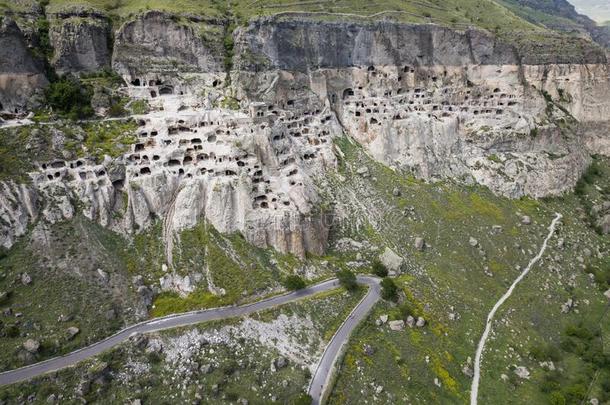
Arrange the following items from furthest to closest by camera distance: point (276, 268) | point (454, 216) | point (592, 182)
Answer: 1. point (592, 182)
2. point (454, 216)
3. point (276, 268)

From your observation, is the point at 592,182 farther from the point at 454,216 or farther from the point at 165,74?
the point at 165,74

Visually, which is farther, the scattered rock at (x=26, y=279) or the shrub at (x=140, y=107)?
the shrub at (x=140, y=107)

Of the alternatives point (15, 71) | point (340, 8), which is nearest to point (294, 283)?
point (15, 71)

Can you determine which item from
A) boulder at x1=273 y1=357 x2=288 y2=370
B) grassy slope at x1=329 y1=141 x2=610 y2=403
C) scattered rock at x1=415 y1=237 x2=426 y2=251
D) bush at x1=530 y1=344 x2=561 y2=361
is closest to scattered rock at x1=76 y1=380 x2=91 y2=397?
boulder at x1=273 y1=357 x2=288 y2=370

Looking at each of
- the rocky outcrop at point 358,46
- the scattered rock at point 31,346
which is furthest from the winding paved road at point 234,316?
the rocky outcrop at point 358,46

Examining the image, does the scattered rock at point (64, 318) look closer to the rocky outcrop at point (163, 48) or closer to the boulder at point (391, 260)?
the boulder at point (391, 260)

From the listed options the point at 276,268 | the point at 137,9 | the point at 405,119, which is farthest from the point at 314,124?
the point at 137,9

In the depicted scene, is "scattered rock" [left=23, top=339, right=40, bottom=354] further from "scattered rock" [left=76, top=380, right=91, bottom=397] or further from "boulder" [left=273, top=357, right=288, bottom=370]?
"boulder" [left=273, top=357, right=288, bottom=370]
